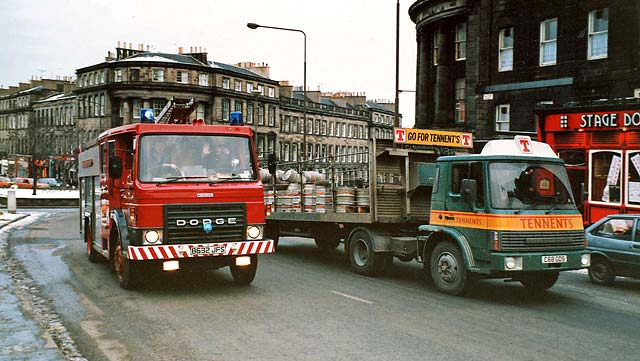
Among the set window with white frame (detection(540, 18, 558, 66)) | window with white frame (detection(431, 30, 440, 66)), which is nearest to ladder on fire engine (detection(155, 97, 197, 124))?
window with white frame (detection(540, 18, 558, 66))

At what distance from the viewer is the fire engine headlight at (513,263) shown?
964 cm

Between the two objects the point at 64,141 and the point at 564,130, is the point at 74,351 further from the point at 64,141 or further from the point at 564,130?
the point at 64,141

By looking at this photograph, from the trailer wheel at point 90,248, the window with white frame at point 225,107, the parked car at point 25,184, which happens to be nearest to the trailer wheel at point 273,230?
the trailer wheel at point 90,248

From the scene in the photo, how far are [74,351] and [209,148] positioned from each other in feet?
14.7

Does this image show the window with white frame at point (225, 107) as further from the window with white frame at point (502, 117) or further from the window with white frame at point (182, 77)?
the window with white frame at point (502, 117)

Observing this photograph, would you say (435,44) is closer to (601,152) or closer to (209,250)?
(601,152)

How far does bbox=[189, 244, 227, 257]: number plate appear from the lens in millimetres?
10062

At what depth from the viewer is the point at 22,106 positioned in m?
110

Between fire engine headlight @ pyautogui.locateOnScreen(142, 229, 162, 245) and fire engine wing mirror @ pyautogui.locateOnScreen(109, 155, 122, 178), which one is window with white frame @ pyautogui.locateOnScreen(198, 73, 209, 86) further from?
fire engine headlight @ pyautogui.locateOnScreen(142, 229, 162, 245)

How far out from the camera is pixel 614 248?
40.1 feet

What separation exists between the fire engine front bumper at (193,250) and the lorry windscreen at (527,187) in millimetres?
3894

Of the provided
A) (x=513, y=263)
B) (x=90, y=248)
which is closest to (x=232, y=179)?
(x=513, y=263)

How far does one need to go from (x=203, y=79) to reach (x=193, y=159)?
245 feet

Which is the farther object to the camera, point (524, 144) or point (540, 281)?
point (540, 281)
